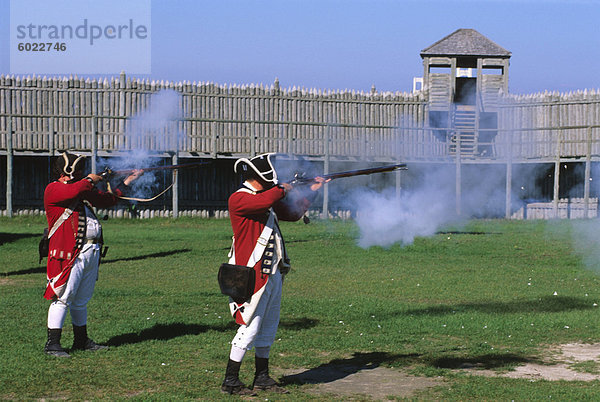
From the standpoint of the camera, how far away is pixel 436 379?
948 cm

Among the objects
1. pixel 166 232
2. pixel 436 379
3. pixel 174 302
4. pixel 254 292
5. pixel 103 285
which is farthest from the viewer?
pixel 166 232

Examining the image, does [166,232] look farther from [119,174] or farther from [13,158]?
[119,174]

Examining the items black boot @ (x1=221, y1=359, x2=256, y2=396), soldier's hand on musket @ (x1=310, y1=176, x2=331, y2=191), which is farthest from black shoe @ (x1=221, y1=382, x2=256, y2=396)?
soldier's hand on musket @ (x1=310, y1=176, x2=331, y2=191)

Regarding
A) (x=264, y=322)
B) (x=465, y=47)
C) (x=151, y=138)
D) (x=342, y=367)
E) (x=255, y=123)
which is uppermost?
(x=465, y=47)

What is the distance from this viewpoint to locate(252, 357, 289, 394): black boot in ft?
29.1

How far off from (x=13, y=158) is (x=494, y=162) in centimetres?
1963

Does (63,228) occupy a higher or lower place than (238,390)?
higher

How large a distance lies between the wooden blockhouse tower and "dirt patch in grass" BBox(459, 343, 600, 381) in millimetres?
25589

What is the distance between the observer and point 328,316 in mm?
13359

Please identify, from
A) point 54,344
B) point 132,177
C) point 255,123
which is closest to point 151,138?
point 255,123

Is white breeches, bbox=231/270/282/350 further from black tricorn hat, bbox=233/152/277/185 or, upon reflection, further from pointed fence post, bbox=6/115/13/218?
pointed fence post, bbox=6/115/13/218

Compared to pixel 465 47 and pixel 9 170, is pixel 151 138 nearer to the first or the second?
pixel 9 170

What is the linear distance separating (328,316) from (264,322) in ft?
15.0

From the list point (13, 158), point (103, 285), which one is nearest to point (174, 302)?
point (103, 285)
